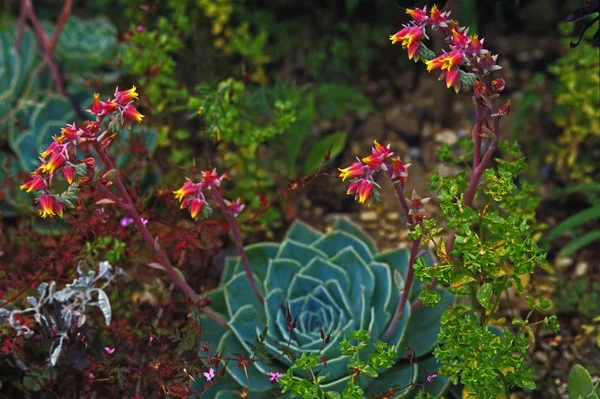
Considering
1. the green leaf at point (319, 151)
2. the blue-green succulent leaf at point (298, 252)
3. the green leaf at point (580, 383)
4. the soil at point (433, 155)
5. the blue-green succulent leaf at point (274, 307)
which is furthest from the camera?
the green leaf at point (319, 151)

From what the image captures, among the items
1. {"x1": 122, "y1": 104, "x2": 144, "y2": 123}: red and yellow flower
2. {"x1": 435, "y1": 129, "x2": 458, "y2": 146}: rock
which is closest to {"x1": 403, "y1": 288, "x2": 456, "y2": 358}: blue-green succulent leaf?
{"x1": 122, "y1": 104, "x2": 144, "y2": 123}: red and yellow flower

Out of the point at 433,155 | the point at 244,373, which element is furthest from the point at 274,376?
the point at 433,155

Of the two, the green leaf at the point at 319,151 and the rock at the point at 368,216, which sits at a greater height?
the green leaf at the point at 319,151

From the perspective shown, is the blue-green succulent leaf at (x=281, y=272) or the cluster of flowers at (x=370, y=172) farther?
the blue-green succulent leaf at (x=281, y=272)

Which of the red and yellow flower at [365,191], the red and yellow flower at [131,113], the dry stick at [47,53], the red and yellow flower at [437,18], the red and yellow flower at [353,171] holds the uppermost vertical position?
the red and yellow flower at [437,18]

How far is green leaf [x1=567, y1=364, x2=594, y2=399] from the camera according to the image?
72.0 inches

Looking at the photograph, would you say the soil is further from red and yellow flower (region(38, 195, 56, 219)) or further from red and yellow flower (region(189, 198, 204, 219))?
red and yellow flower (region(38, 195, 56, 219))

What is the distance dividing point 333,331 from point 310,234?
44cm

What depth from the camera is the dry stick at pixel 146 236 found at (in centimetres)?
160

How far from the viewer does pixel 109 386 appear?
1.96m

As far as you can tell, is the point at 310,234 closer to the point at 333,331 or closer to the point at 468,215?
the point at 333,331

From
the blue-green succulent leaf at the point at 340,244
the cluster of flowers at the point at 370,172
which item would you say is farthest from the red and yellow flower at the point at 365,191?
the blue-green succulent leaf at the point at 340,244

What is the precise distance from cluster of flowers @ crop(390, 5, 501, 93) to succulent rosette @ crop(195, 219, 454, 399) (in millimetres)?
546

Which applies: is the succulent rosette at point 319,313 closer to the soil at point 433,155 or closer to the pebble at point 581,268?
the soil at point 433,155
